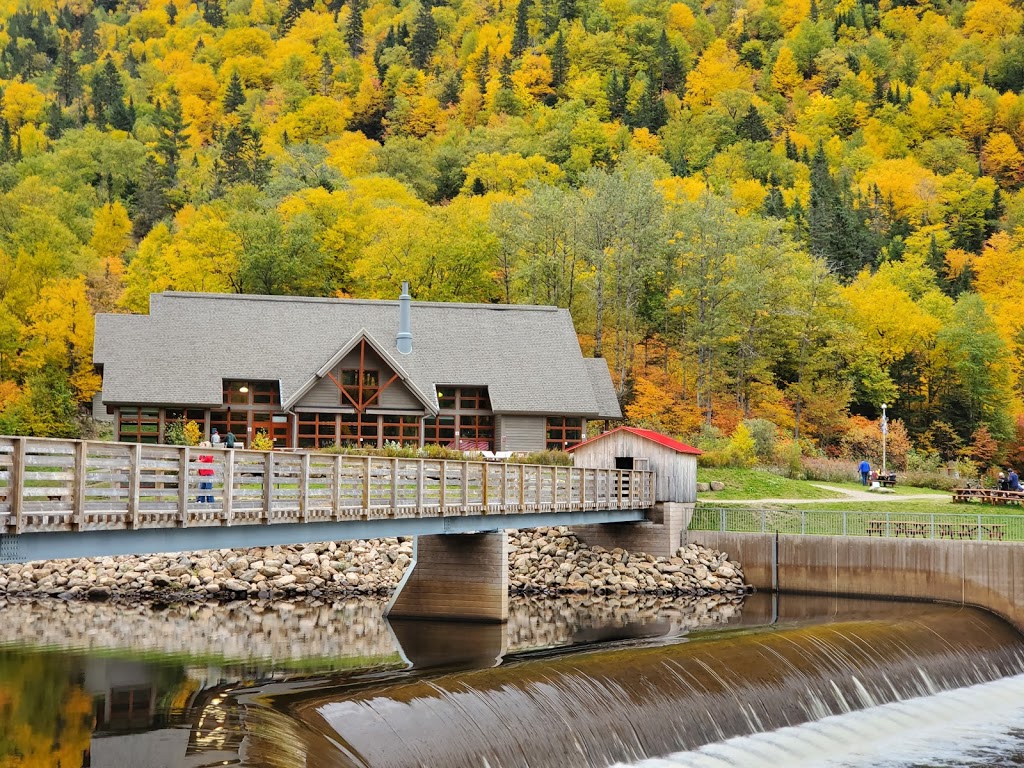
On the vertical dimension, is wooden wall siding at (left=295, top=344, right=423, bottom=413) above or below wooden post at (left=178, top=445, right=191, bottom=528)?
above

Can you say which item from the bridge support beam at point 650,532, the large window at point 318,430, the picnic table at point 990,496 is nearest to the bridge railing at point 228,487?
the bridge support beam at point 650,532

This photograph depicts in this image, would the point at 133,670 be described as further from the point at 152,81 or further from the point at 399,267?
the point at 152,81

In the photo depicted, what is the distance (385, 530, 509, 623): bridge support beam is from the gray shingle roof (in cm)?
2198

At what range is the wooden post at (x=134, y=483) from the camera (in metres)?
20.0

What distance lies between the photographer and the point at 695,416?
70.1 meters

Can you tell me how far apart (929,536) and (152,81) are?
547ft

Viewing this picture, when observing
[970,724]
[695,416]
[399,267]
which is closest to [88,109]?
[399,267]

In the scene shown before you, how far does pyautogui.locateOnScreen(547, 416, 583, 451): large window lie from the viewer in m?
60.5

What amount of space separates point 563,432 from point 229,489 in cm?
3896

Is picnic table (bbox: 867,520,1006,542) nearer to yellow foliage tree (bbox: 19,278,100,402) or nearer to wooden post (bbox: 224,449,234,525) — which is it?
wooden post (bbox: 224,449,234,525)

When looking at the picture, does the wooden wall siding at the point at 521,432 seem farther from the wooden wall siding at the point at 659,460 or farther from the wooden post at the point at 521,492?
the wooden post at the point at 521,492

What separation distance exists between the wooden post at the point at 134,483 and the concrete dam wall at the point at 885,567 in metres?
25.9

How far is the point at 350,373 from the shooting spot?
57.0 metres

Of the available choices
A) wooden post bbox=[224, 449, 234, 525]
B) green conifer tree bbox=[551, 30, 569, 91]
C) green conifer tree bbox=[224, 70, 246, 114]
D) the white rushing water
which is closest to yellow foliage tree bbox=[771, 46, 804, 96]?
green conifer tree bbox=[551, 30, 569, 91]
